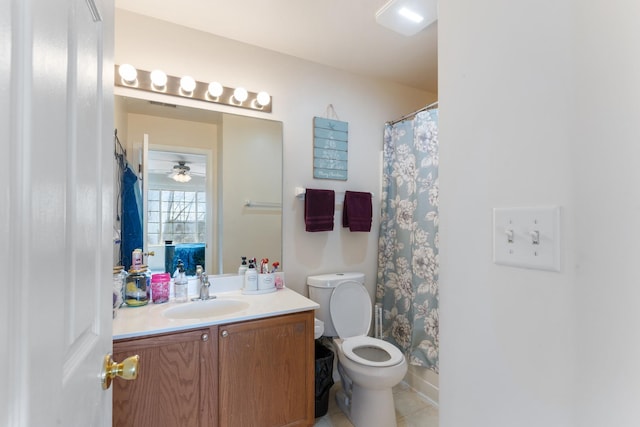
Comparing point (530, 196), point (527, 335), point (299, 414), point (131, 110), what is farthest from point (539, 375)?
point (131, 110)

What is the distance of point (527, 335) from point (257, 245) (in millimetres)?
1739

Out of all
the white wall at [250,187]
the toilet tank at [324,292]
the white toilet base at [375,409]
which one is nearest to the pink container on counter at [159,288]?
the white wall at [250,187]

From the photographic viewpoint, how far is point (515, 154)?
1.94 ft

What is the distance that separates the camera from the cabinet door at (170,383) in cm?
124

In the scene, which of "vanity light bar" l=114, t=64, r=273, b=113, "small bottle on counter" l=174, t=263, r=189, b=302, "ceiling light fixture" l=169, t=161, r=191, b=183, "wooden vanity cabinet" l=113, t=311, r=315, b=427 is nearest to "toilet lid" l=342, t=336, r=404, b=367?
"wooden vanity cabinet" l=113, t=311, r=315, b=427

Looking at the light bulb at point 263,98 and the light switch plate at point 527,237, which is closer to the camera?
the light switch plate at point 527,237

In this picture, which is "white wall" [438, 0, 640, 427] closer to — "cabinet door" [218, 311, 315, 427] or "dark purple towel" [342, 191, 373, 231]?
"cabinet door" [218, 311, 315, 427]

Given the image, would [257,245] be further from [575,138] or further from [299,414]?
[575,138]

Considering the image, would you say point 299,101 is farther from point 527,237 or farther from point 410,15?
point 527,237

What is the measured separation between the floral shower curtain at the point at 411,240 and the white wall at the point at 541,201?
141 cm

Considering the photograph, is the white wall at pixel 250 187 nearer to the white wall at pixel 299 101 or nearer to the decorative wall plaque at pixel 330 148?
the white wall at pixel 299 101

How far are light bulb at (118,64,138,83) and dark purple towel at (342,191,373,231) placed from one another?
1.60m

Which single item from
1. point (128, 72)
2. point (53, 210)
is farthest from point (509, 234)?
point (128, 72)

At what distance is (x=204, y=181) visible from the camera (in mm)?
1969
